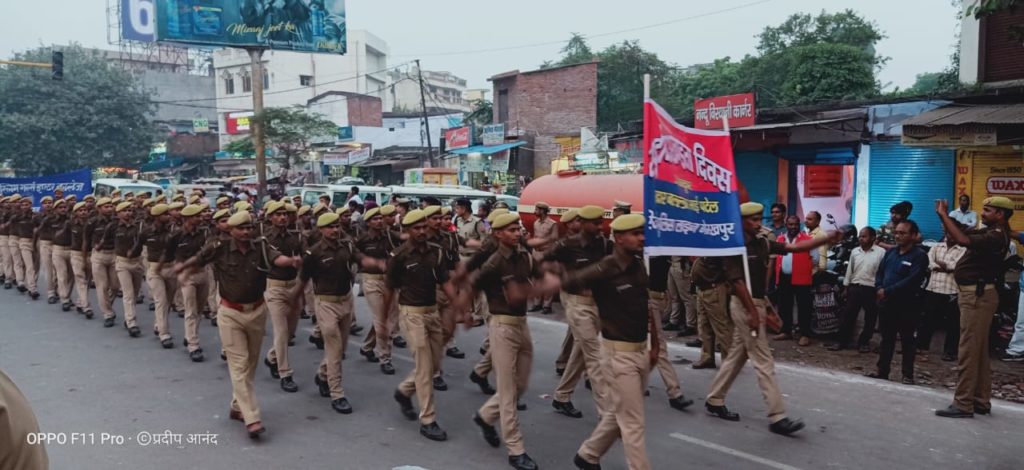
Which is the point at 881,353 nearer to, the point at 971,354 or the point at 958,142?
the point at 971,354

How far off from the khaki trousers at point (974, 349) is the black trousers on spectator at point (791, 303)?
3285 mm

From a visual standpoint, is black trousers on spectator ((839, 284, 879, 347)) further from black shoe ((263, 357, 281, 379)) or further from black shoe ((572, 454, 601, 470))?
black shoe ((263, 357, 281, 379))

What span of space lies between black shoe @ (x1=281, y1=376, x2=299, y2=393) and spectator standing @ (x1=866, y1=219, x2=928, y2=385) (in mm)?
6095

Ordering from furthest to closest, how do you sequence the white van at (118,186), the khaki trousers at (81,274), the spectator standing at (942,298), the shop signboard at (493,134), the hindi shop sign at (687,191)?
the shop signboard at (493,134) → the white van at (118,186) → the khaki trousers at (81,274) → the spectator standing at (942,298) → the hindi shop sign at (687,191)

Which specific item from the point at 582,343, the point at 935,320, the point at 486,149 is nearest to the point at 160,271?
the point at 582,343

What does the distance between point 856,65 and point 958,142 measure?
18.0 meters

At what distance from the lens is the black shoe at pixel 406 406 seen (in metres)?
6.96

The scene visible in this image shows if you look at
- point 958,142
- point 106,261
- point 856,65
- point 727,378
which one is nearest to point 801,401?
point 727,378

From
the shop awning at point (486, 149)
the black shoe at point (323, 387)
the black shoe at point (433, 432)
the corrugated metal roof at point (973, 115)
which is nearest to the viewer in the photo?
the black shoe at point (433, 432)

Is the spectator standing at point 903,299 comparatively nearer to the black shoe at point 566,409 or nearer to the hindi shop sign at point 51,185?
the black shoe at point 566,409

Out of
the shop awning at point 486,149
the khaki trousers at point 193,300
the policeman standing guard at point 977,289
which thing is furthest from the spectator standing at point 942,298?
the shop awning at point 486,149

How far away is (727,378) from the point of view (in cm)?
695

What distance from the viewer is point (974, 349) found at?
267 inches

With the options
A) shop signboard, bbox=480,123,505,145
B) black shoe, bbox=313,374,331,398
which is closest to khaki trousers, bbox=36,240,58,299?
black shoe, bbox=313,374,331,398
